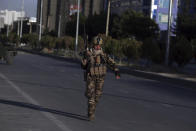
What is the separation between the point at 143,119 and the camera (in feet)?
33.4

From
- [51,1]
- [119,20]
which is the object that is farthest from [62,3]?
[119,20]

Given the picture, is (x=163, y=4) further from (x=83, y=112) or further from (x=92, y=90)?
(x=92, y=90)

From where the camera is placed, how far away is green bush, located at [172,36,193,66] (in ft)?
103

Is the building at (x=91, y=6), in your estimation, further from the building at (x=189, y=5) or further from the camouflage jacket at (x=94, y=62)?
the camouflage jacket at (x=94, y=62)

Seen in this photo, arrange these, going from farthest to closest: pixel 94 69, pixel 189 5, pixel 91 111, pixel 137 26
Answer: pixel 189 5 < pixel 137 26 < pixel 91 111 < pixel 94 69

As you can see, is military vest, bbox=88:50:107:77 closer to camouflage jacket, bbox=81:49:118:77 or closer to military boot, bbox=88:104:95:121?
camouflage jacket, bbox=81:49:118:77

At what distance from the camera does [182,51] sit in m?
31.7

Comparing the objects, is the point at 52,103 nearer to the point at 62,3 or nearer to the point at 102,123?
the point at 102,123

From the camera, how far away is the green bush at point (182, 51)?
31531 mm

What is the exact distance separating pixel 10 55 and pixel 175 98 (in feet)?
56.2

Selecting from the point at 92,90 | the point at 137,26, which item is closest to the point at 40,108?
the point at 92,90

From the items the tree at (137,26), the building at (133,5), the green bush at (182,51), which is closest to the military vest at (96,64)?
the green bush at (182,51)

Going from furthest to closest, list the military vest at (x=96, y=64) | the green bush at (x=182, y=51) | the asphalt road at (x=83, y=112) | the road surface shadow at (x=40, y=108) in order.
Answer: the green bush at (x=182, y=51) < the road surface shadow at (x=40, y=108) < the military vest at (x=96, y=64) < the asphalt road at (x=83, y=112)

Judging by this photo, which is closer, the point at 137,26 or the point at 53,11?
the point at 137,26
